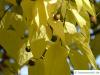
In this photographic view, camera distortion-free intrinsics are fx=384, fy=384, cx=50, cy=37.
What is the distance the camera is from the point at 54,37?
880 millimetres

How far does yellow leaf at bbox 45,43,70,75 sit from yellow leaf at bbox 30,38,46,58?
20mm

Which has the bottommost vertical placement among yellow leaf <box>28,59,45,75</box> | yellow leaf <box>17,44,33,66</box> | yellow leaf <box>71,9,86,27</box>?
yellow leaf <box>28,59,45,75</box>

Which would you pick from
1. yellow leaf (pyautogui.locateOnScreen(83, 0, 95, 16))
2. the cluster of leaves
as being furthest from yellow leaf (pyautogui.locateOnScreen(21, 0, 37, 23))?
yellow leaf (pyautogui.locateOnScreen(83, 0, 95, 16))

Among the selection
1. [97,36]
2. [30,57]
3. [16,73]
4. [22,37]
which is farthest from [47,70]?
[97,36]

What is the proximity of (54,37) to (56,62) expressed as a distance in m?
0.09

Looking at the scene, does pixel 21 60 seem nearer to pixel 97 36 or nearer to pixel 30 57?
pixel 30 57

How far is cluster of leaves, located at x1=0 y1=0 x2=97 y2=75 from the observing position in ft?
2.58

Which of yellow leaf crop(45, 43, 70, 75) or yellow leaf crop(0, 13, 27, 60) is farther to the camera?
yellow leaf crop(0, 13, 27, 60)

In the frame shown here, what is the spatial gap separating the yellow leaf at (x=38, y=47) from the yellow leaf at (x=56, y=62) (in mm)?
20

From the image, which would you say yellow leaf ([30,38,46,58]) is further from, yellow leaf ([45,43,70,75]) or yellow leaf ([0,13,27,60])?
yellow leaf ([0,13,27,60])

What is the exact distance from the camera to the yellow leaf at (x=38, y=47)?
2.61ft

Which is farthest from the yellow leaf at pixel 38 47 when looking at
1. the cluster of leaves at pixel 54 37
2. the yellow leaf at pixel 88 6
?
the yellow leaf at pixel 88 6

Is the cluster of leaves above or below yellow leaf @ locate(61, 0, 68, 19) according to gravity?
below

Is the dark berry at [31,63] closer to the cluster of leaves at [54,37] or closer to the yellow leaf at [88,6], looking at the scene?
the cluster of leaves at [54,37]
